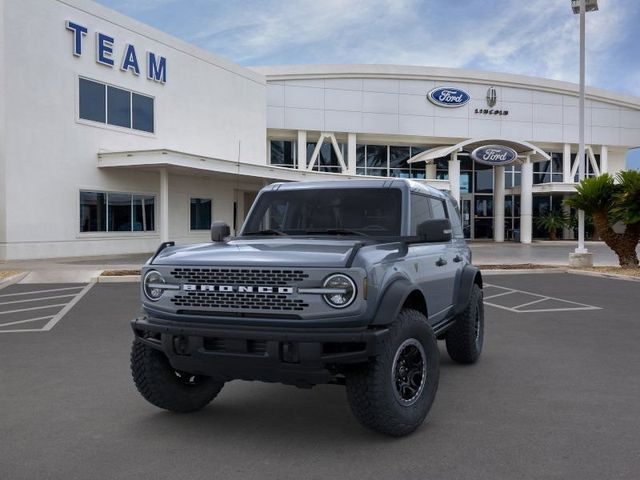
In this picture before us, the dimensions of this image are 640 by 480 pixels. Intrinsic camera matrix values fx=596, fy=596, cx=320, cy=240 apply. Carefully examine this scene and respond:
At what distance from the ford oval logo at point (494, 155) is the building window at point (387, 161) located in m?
6.69

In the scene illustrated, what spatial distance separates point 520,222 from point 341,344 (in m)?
39.7

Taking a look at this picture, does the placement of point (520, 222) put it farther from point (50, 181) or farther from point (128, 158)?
point (50, 181)

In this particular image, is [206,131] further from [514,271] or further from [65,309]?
[65,309]

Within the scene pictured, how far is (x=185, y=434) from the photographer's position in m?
4.33

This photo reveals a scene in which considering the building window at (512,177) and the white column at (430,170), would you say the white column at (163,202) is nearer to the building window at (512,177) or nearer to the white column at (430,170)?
the white column at (430,170)

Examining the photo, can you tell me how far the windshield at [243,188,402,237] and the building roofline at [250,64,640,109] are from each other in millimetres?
33198

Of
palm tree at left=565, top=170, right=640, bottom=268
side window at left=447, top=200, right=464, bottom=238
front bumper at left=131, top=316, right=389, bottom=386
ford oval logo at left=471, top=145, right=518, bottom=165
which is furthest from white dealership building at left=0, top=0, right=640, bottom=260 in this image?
palm tree at left=565, top=170, right=640, bottom=268

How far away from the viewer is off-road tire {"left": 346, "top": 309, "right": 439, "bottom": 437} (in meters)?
3.87

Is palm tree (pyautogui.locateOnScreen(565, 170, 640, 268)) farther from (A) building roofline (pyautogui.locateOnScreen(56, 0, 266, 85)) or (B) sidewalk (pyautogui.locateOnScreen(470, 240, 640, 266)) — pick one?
(A) building roofline (pyautogui.locateOnScreen(56, 0, 266, 85))

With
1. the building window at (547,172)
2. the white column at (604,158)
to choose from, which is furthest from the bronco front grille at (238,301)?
the white column at (604,158)

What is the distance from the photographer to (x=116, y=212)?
960 inches

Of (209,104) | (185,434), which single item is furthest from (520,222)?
(185,434)

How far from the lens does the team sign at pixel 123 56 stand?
22.1m

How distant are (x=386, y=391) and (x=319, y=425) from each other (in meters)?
0.86
